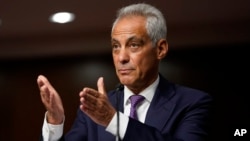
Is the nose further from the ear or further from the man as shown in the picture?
the ear

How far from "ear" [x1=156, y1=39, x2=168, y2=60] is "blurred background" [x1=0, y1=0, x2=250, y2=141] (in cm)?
8

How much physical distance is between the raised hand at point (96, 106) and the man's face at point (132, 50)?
8.4 inches

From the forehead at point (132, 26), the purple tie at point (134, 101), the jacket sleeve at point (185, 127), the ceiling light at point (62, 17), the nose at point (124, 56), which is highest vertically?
the ceiling light at point (62, 17)

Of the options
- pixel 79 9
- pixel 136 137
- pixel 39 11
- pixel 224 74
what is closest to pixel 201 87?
pixel 224 74

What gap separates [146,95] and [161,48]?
0.52ft

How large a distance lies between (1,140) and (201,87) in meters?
0.74

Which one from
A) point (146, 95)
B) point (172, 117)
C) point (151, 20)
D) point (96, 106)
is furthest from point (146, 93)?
point (96, 106)

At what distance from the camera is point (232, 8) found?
132 centimetres

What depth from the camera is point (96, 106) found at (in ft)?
2.84

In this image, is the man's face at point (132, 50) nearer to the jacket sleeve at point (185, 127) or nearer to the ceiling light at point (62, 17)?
the jacket sleeve at point (185, 127)

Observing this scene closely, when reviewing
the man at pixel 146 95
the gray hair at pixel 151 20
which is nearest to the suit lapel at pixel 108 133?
the man at pixel 146 95

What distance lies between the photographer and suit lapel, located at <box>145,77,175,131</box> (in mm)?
1099

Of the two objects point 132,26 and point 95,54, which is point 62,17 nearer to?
A: point 95,54

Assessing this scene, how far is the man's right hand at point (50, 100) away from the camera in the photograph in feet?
3.02
